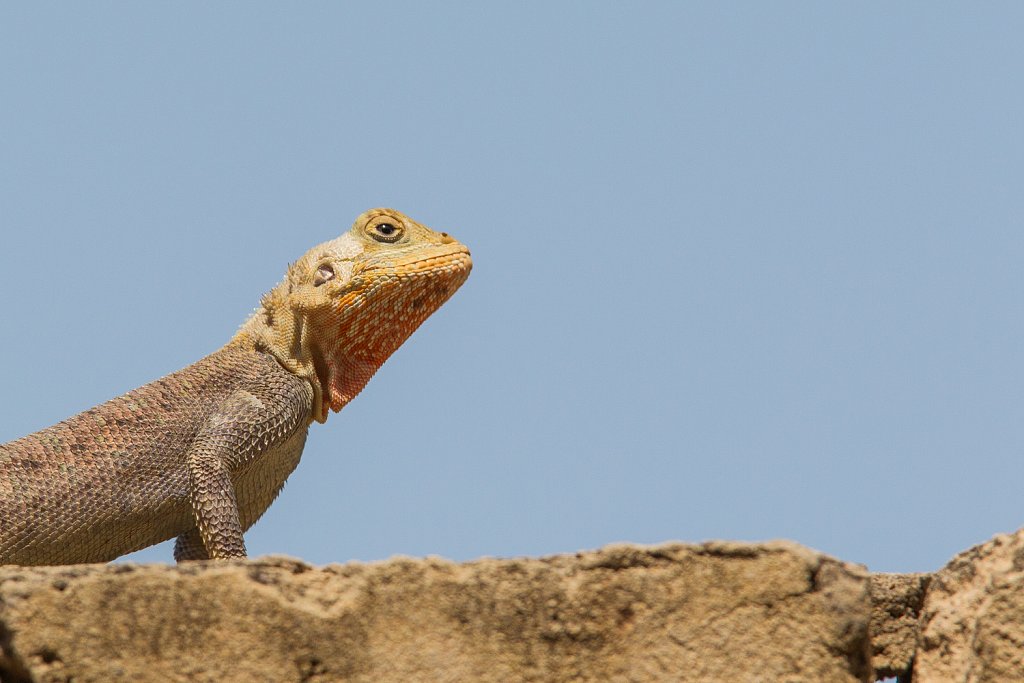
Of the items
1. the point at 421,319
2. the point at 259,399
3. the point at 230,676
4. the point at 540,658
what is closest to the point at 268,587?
the point at 230,676

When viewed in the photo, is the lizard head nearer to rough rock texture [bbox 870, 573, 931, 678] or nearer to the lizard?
the lizard

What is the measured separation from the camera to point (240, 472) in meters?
11.0

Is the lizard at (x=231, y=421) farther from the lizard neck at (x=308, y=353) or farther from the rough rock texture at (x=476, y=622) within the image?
the rough rock texture at (x=476, y=622)

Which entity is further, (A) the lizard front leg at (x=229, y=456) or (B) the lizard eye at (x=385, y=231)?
(B) the lizard eye at (x=385, y=231)

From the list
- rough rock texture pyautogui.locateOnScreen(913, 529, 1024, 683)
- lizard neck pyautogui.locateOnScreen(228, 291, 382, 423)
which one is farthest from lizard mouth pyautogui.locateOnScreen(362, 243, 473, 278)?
rough rock texture pyautogui.locateOnScreen(913, 529, 1024, 683)

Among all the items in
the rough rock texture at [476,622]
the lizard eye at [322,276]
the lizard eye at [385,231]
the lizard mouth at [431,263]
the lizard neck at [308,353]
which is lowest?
the rough rock texture at [476,622]

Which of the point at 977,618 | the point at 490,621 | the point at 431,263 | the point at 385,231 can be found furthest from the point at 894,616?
the point at 385,231

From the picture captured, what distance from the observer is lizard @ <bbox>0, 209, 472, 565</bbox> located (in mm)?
10195

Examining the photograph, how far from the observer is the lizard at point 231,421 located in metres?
10.2

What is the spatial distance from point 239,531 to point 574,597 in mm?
5013

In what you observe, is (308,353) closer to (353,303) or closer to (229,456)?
(353,303)

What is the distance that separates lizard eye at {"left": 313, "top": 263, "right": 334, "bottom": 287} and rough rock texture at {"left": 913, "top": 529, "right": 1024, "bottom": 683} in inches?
252

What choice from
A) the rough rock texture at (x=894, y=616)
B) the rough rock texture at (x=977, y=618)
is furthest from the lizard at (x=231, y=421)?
the rough rock texture at (x=977, y=618)

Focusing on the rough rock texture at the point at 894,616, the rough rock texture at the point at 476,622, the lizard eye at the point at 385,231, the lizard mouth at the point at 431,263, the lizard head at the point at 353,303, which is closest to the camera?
the rough rock texture at the point at 476,622
